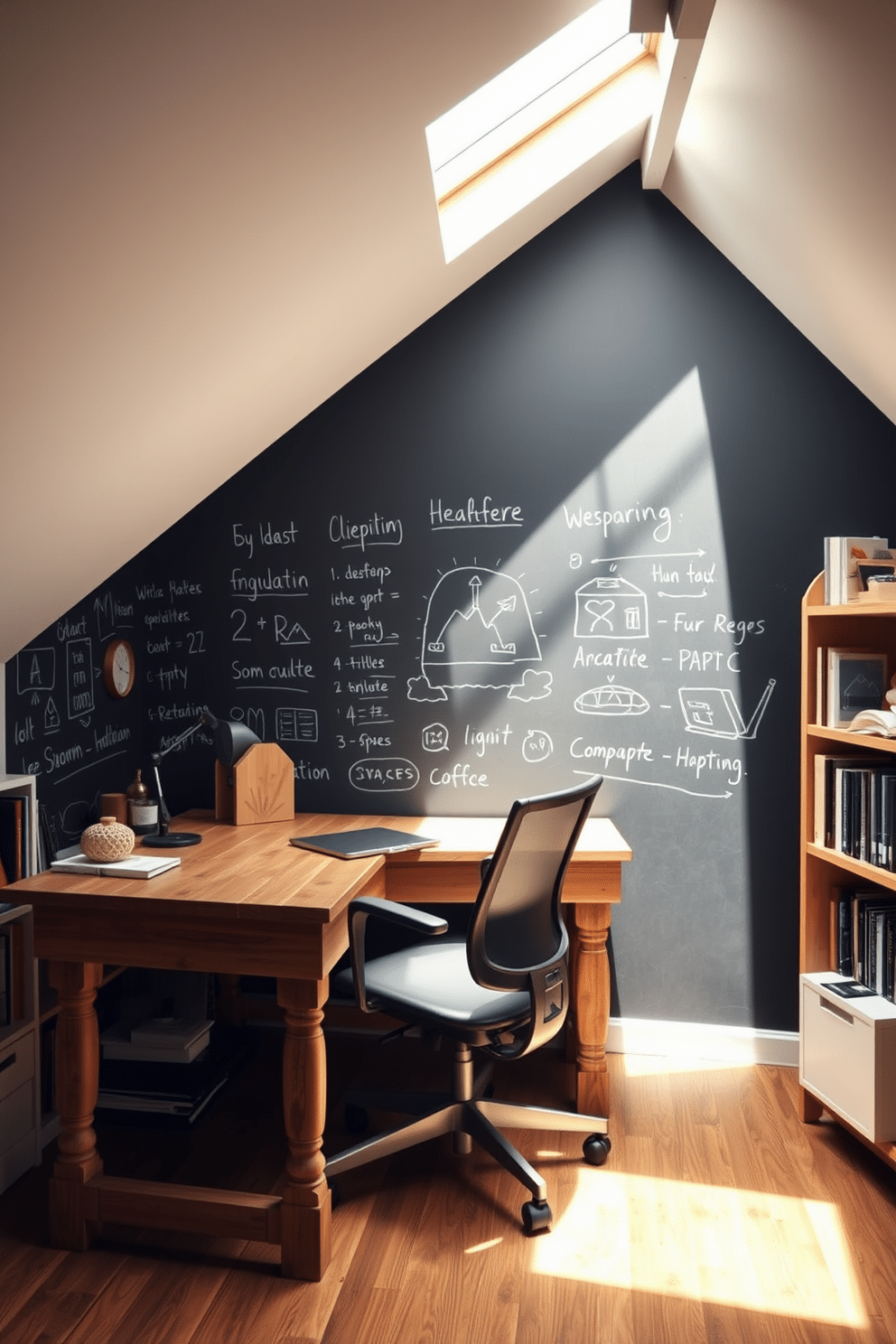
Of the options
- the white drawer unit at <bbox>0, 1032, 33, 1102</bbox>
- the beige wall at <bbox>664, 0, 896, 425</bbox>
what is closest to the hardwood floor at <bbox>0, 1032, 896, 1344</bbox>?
the white drawer unit at <bbox>0, 1032, 33, 1102</bbox>

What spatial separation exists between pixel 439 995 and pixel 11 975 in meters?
1.11

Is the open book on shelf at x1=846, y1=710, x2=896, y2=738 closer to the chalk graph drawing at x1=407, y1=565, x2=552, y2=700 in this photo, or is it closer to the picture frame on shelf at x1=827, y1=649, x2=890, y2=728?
the picture frame on shelf at x1=827, y1=649, x2=890, y2=728

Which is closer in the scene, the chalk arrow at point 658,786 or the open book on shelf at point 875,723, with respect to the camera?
the open book on shelf at point 875,723

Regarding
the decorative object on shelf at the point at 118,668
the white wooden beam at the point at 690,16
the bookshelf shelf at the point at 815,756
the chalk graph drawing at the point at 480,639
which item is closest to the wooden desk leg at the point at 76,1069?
the decorative object on shelf at the point at 118,668

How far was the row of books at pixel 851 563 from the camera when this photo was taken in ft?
8.86

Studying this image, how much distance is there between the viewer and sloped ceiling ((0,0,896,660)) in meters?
1.55

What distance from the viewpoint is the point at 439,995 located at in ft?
7.91

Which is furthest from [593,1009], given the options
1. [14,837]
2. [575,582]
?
[14,837]

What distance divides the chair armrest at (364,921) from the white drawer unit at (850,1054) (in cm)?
114

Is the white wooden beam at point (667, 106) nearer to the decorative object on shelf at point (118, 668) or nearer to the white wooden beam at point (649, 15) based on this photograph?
the white wooden beam at point (649, 15)

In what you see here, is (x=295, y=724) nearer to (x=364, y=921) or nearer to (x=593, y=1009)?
(x=364, y=921)

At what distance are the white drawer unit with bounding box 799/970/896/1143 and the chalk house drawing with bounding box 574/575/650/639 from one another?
1.20 m

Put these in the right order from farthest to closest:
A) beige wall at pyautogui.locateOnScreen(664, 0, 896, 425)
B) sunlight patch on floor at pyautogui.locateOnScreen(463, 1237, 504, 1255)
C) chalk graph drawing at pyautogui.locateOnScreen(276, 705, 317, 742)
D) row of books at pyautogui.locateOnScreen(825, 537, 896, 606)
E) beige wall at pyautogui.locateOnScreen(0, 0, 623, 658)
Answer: chalk graph drawing at pyautogui.locateOnScreen(276, 705, 317, 742), row of books at pyautogui.locateOnScreen(825, 537, 896, 606), sunlight patch on floor at pyautogui.locateOnScreen(463, 1237, 504, 1255), beige wall at pyautogui.locateOnScreen(664, 0, 896, 425), beige wall at pyautogui.locateOnScreen(0, 0, 623, 658)

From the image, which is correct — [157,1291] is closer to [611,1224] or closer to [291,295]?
[611,1224]
